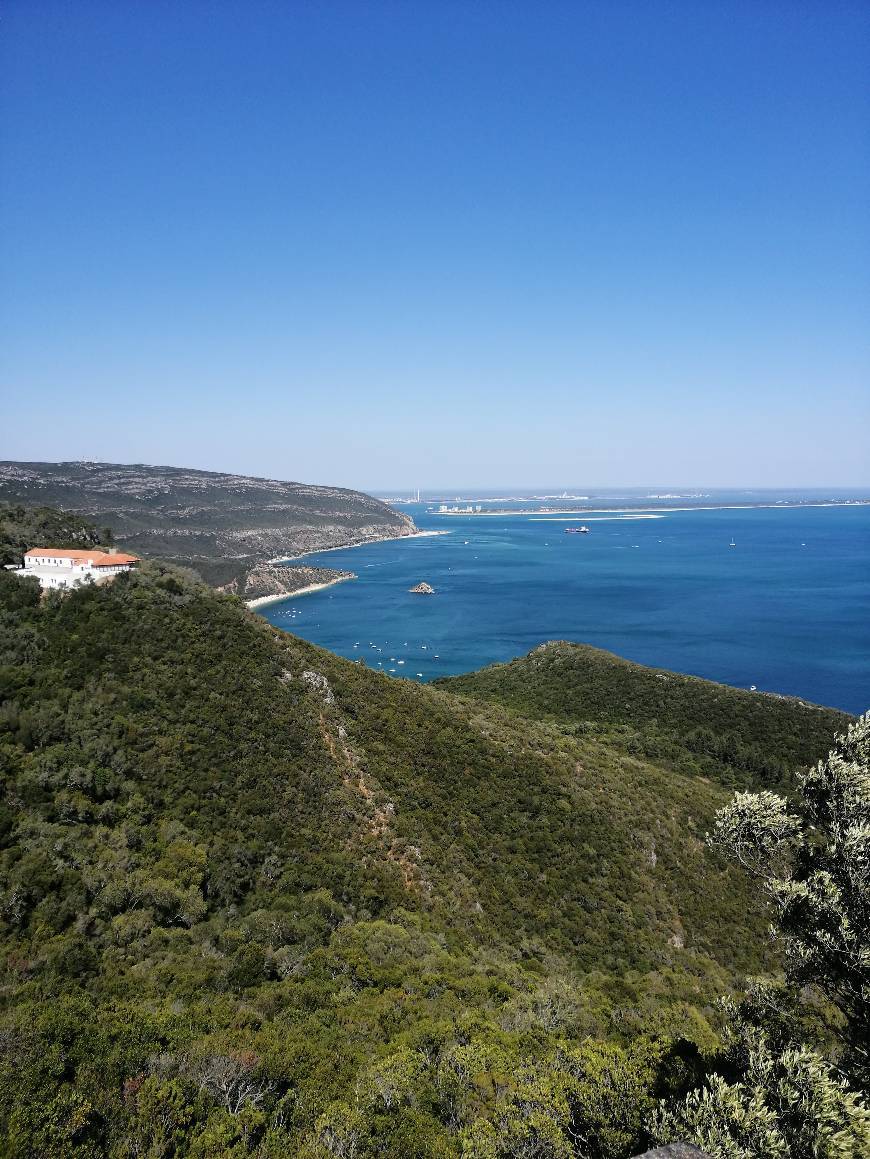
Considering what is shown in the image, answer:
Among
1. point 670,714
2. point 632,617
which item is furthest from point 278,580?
point 670,714

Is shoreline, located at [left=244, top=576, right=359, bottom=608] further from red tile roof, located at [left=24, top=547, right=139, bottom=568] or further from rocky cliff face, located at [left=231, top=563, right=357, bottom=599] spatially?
red tile roof, located at [left=24, top=547, right=139, bottom=568]

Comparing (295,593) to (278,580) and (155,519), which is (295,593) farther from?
(155,519)

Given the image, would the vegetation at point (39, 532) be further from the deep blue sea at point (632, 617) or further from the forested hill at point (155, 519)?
the forested hill at point (155, 519)

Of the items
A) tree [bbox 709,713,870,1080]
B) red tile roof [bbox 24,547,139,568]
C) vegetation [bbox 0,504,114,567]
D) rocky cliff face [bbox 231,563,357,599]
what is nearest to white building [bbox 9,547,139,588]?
red tile roof [bbox 24,547,139,568]

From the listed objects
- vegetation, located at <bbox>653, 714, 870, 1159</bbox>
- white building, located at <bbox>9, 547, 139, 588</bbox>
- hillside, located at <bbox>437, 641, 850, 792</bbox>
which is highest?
white building, located at <bbox>9, 547, 139, 588</bbox>

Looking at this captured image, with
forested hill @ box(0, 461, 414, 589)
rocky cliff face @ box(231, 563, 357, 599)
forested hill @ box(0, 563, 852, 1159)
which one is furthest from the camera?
forested hill @ box(0, 461, 414, 589)

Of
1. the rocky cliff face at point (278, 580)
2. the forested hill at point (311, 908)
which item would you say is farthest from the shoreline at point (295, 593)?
the forested hill at point (311, 908)
